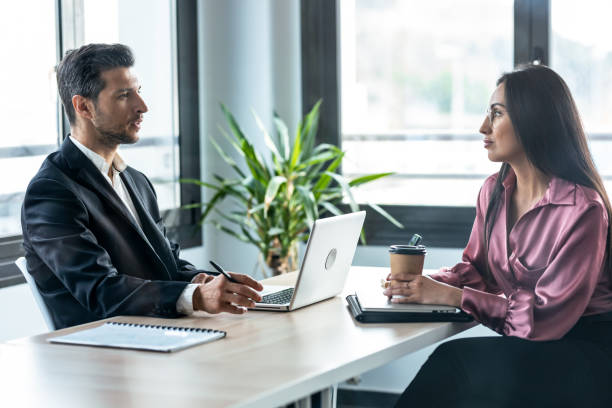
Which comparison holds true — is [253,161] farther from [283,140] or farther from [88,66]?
[88,66]

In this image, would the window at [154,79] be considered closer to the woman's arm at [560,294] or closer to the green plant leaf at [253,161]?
the green plant leaf at [253,161]

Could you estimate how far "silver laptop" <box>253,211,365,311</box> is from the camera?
1.97 m

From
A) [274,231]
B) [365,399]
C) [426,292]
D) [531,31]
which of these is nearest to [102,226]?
[426,292]

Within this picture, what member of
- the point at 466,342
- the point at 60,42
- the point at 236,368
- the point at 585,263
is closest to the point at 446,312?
the point at 466,342

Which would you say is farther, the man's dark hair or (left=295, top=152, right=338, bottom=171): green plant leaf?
(left=295, top=152, right=338, bottom=171): green plant leaf

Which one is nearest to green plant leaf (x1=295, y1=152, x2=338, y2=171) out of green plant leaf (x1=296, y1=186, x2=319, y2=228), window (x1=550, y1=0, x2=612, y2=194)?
green plant leaf (x1=296, y1=186, x2=319, y2=228)

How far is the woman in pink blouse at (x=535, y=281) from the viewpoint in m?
1.88

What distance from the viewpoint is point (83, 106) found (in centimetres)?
241

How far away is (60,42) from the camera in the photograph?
3234 millimetres

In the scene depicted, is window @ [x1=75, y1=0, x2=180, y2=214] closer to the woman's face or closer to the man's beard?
the man's beard

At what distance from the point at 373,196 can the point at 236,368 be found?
2621 millimetres

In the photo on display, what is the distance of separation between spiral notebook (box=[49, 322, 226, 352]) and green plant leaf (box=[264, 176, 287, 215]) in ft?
5.22

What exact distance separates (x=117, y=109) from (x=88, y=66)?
Result: 0.49 ft

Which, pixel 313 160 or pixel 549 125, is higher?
pixel 549 125
